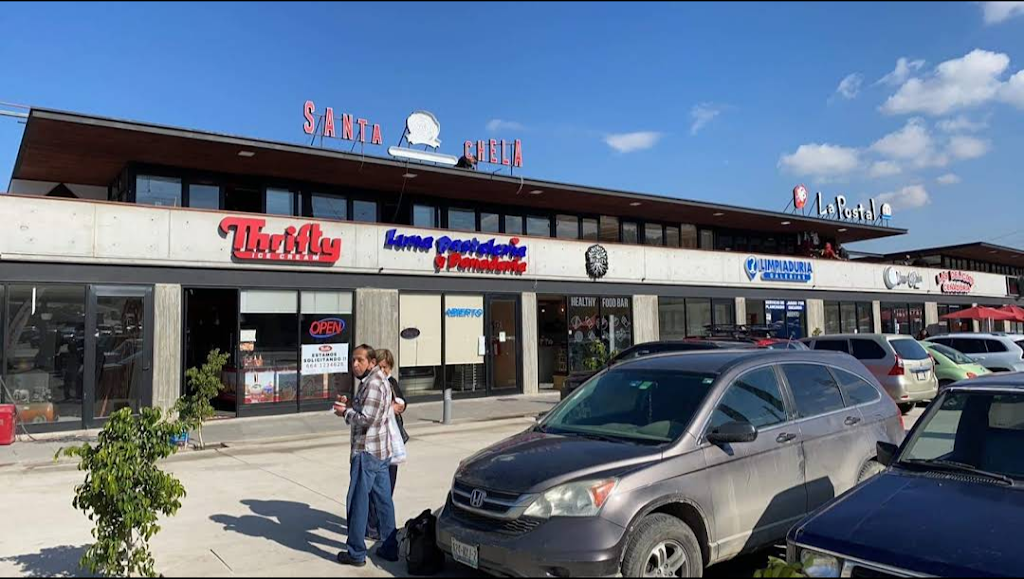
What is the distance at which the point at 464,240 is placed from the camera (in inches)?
752

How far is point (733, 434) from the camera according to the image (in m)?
4.71

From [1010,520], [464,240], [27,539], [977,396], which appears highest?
[464,240]

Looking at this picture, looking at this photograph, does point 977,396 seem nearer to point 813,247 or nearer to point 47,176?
point 47,176

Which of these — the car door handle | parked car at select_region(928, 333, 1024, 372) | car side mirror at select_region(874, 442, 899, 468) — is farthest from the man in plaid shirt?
parked car at select_region(928, 333, 1024, 372)

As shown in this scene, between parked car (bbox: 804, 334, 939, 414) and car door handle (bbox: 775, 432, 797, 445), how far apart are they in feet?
Result: 35.2

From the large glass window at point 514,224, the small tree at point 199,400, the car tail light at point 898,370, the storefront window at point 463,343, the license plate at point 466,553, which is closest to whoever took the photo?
the license plate at point 466,553

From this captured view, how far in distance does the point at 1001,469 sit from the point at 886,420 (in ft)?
7.02

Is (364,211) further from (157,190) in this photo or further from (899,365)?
(899,365)

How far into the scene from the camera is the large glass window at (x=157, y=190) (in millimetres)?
16922

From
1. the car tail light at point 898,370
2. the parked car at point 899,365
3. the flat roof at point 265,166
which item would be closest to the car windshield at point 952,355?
the parked car at point 899,365

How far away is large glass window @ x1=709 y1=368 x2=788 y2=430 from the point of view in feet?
16.8

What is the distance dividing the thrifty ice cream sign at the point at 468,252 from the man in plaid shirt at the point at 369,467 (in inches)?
479

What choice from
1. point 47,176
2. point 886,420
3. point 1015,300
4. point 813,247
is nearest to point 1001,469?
point 886,420

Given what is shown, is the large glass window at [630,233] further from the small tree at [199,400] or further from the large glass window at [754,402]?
the large glass window at [754,402]
